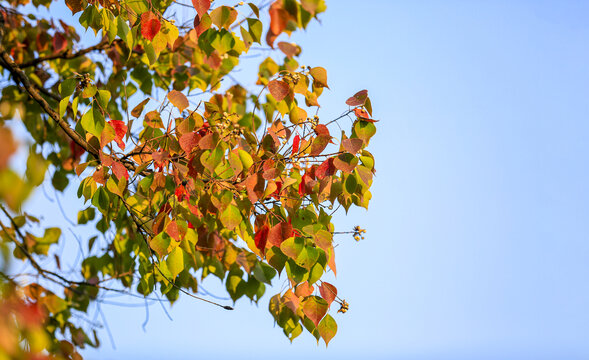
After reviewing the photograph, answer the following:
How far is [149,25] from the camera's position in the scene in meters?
1.83

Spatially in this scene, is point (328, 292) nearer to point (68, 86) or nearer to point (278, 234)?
point (278, 234)

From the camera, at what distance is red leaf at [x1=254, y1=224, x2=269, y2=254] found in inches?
68.8

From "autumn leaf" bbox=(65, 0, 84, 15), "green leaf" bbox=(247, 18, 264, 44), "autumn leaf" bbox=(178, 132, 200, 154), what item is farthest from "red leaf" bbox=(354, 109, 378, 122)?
"autumn leaf" bbox=(65, 0, 84, 15)

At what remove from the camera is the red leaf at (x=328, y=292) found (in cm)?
171

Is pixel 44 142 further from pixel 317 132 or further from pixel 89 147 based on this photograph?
pixel 317 132

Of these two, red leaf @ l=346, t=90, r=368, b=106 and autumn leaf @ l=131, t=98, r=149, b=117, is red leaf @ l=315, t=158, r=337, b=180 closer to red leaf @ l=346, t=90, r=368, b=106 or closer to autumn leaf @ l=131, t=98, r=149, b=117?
red leaf @ l=346, t=90, r=368, b=106

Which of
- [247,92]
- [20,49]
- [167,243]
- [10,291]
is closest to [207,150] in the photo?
[167,243]

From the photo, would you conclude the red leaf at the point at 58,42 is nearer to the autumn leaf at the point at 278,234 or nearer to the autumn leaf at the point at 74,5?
the autumn leaf at the point at 74,5

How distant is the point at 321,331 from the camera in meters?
1.74

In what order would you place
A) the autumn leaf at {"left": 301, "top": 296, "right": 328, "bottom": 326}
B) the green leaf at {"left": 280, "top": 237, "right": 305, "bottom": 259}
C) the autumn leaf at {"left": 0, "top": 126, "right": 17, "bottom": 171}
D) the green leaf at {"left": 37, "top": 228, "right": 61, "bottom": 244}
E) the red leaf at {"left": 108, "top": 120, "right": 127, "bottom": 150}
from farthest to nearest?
the green leaf at {"left": 37, "top": 228, "right": 61, "bottom": 244} < the red leaf at {"left": 108, "top": 120, "right": 127, "bottom": 150} < the autumn leaf at {"left": 301, "top": 296, "right": 328, "bottom": 326} < the green leaf at {"left": 280, "top": 237, "right": 305, "bottom": 259} < the autumn leaf at {"left": 0, "top": 126, "right": 17, "bottom": 171}

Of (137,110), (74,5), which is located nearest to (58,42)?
(74,5)

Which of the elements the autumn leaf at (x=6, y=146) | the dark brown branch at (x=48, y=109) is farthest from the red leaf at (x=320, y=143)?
the autumn leaf at (x=6, y=146)

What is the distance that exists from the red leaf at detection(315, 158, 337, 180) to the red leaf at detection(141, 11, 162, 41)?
2.34 feet

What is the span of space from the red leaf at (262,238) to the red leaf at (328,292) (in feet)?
0.72
